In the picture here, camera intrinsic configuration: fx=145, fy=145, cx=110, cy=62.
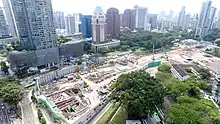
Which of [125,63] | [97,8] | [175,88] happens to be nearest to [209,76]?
[175,88]

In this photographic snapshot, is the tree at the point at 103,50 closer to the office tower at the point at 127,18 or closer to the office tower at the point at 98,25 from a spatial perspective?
the office tower at the point at 98,25

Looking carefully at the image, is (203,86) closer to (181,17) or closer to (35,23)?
(35,23)

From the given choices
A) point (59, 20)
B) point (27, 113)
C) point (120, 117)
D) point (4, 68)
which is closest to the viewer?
point (120, 117)

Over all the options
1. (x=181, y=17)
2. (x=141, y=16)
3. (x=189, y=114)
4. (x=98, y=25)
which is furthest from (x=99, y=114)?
(x=181, y=17)

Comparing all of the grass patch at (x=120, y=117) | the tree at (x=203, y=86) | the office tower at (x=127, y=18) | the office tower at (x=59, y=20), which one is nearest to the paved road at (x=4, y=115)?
the grass patch at (x=120, y=117)

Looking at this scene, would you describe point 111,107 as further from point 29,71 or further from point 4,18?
point 4,18
